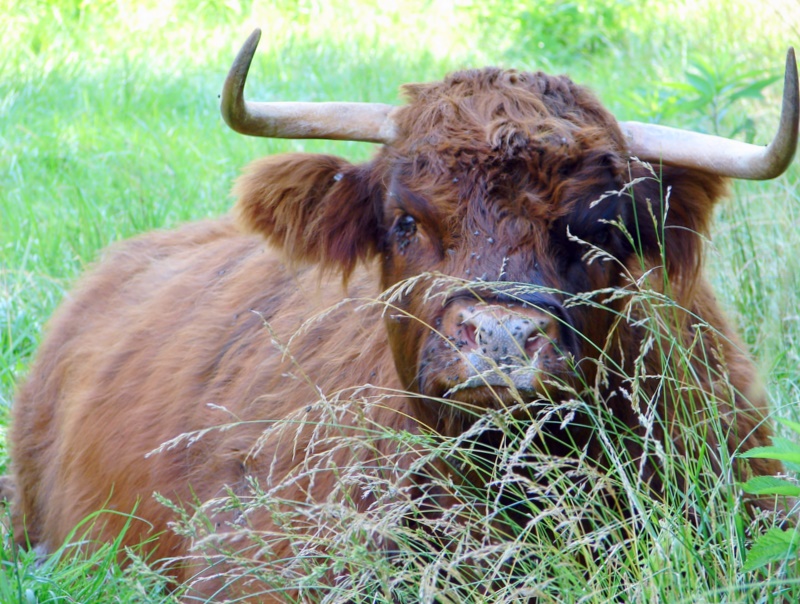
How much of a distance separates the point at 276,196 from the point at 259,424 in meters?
0.78

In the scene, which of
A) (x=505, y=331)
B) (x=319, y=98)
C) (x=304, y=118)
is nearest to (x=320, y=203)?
(x=304, y=118)

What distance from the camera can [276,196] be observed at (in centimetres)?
333

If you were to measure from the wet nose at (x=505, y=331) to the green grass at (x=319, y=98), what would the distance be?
0.84 ft

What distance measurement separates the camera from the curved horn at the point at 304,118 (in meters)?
2.85

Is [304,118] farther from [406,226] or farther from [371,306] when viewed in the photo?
[371,306]

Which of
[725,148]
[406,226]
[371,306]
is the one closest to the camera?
[725,148]

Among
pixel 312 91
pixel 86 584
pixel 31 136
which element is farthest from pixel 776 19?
pixel 86 584

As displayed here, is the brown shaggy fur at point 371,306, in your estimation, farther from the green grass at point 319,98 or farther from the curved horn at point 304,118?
the green grass at point 319,98

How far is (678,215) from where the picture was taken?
3.22 metres

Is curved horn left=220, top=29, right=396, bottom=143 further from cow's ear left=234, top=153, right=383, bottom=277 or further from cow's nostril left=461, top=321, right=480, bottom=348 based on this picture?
cow's nostril left=461, top=321, right=480, bottom=348

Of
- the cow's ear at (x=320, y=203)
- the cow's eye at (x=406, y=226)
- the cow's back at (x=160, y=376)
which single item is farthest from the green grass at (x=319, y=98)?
the cow's ear at (x=320, y=203)

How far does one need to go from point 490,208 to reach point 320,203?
2.35 feet

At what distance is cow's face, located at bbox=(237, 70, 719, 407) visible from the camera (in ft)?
8.36

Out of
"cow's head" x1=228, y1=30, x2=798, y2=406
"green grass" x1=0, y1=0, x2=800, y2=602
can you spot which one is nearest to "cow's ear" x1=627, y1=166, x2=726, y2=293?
"cow's head" x1=228, y1=30, x2=798, y2=406
